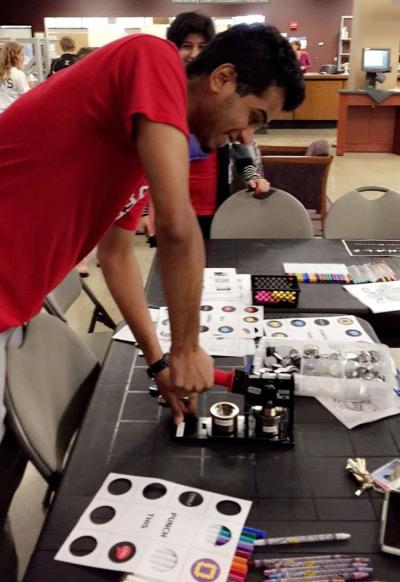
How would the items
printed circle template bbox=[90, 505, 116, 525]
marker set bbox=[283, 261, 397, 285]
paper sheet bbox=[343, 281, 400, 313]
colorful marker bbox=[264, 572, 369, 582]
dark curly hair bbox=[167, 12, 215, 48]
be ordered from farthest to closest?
dark curly hair bbox=[167, 12, 215, 48] < marker set bbox=[283, 261, 397, 285] < paper sheet bbox=[343, 281, 400, 313] < printed circle template bbox=[90, 505, 116, 525] < colorful marker bbox=[264, 572, 369, 582]

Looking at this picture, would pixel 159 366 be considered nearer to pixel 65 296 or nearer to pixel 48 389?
pixel 48 389

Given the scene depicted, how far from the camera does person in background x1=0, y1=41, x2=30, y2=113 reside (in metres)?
5.65

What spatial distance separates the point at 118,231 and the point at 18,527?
1030 mm

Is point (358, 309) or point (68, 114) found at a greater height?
point (68, 114)

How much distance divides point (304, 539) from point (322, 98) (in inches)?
404

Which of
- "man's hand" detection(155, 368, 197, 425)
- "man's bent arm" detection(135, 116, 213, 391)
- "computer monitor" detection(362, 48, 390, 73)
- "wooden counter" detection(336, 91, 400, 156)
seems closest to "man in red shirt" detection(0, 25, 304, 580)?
"man's bent arm" detection(135, 116, 213, 391)

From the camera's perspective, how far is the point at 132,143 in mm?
966

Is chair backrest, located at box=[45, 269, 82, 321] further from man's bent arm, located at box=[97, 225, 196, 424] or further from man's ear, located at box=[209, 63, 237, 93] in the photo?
man's ear, located at box=[209, 63, 237, 93]

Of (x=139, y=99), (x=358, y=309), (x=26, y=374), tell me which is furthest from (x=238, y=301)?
(x=139, y=99)

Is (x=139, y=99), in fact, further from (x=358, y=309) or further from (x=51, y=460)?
(x=358, y=309)

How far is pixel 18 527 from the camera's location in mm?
1808

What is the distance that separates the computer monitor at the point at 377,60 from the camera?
7.71 m

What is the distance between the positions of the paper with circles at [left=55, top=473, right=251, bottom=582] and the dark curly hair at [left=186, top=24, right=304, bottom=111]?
713 millimetres

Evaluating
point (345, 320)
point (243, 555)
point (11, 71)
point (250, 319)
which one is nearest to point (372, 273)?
point (345, 320)
